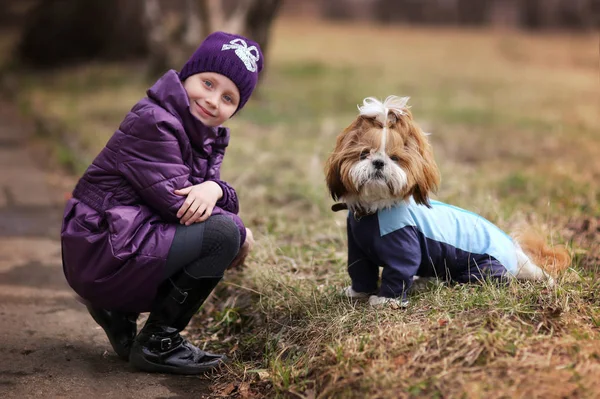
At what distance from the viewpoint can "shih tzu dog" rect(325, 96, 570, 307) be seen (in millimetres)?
3277

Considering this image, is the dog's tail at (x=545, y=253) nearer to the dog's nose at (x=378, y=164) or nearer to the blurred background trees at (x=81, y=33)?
the dog's nose at (x=378, y=164)

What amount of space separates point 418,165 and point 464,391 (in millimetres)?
1036

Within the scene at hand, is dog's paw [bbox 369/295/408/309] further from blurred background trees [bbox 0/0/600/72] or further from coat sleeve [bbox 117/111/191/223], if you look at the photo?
blurred background trees [bbox 0/0/600/72]

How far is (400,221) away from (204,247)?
0.87 m

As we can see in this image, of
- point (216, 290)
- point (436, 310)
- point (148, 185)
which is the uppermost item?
point (148, 185)

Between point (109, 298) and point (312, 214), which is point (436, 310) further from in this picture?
point (312, 214)

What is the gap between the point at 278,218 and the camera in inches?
205

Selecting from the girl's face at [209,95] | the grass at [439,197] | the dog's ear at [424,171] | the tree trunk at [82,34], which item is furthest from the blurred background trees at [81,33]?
the dog's ear at [424,171]

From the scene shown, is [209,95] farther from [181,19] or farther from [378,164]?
[181,19]

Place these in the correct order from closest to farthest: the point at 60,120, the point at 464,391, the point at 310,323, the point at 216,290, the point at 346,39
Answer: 1. the point at 464,391
2. the point at 310,323
3. the point at 216,290
4. the point at 60,120
5. the point at 346,39

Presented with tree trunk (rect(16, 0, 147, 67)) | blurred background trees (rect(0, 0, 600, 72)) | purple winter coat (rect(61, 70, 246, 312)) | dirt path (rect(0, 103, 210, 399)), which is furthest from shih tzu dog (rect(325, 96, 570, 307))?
tree trunk (rect(16, 0, 147, 67))

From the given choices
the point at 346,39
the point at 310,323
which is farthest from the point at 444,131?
the point at 346,39

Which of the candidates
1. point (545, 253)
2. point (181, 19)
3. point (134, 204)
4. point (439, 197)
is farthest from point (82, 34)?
point (545, 253)

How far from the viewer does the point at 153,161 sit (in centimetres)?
316
